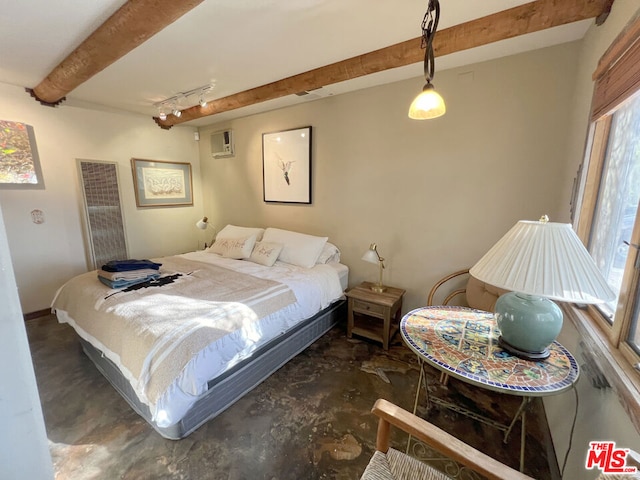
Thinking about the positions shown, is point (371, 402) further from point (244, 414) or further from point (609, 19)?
point (609, 19)

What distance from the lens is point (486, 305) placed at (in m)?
2.00

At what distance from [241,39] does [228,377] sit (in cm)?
230

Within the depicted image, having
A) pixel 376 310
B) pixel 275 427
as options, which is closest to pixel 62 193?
pixel 275 427

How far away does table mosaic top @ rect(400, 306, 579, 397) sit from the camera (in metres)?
1.01

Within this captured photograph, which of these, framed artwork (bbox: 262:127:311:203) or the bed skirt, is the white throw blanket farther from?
framed artwork (bbox: 262:127:311:203)

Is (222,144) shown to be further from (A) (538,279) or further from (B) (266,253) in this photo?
(A) (538,279)

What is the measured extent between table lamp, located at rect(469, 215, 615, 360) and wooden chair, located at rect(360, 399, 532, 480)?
0.54m

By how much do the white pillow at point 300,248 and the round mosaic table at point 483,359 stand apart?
143 centimetres

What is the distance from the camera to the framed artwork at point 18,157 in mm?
2572

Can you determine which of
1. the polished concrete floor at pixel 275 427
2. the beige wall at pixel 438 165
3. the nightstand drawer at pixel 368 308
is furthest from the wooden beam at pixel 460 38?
the polished concrete floor at pixel 275 427

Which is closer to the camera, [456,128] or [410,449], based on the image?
[410,449]

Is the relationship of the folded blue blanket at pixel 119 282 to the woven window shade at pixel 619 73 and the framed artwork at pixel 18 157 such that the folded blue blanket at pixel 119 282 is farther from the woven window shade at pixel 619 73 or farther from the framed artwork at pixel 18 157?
the woven window shade at pixel 619 73

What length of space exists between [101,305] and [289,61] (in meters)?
2.32

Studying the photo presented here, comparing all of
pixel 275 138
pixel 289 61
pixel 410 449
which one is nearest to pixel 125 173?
pixel 275 138
